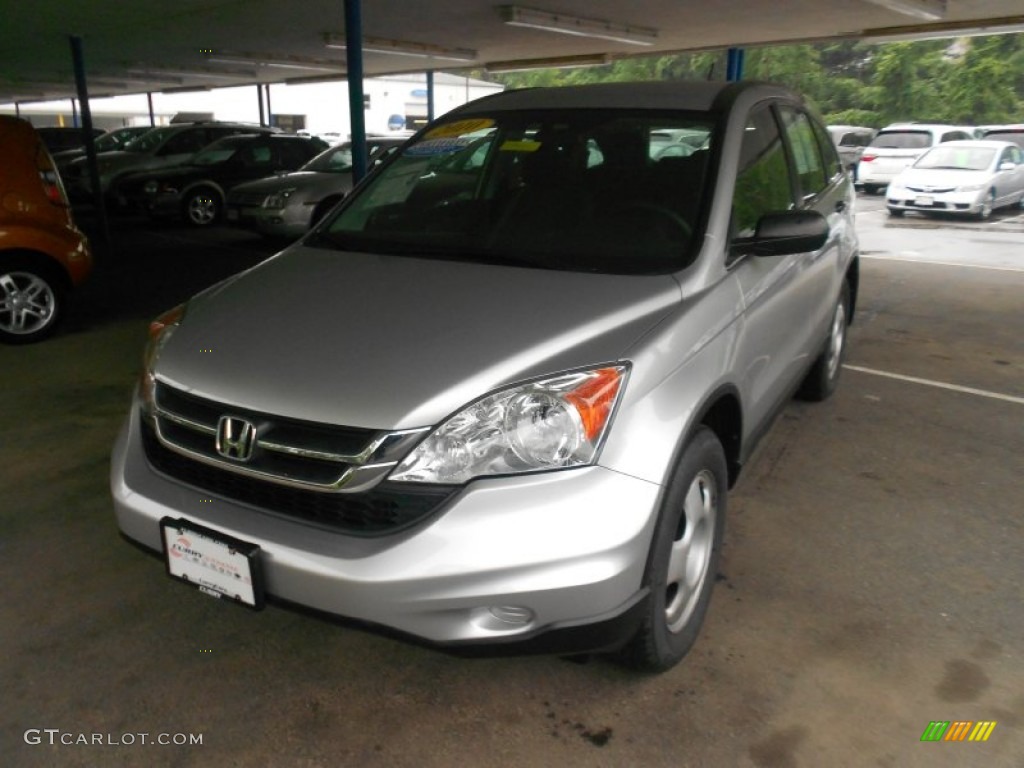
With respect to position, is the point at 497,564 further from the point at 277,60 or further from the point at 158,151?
the point at 158,151

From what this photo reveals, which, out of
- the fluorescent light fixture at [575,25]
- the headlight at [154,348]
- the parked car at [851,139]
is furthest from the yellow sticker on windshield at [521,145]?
the parked car at [851,139]

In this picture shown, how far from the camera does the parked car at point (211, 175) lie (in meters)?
12.6

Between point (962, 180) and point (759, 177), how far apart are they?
13160 mm

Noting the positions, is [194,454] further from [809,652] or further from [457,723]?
[809,652]

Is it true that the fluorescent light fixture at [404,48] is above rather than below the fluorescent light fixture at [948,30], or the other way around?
below

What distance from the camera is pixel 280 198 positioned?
9.88 metres

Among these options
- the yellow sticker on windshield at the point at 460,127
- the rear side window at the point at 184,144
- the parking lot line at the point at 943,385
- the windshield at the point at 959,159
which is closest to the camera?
the yellow sticker on windshield at the point at 460,127

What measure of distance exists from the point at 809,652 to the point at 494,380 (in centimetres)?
137

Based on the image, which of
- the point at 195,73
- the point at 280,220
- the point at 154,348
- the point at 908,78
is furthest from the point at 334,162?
the point at 908,78

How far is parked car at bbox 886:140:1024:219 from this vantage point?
14039 millimetres

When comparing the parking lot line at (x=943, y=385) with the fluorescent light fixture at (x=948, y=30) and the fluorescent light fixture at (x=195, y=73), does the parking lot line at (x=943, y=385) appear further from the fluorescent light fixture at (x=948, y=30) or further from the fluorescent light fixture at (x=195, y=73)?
the fluorescent light fixture at (x=195, y=73)

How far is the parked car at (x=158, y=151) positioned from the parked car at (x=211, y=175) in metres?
Answer: 0.59

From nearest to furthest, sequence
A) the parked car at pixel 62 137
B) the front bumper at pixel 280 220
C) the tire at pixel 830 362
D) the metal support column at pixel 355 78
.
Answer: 1. the tire at pixel 830 362
2. the metal support column at pixel 355 78
3. the front bumper at pixel 280 220
4. the parked car at pixel 62 137

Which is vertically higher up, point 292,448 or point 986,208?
point 292,448
